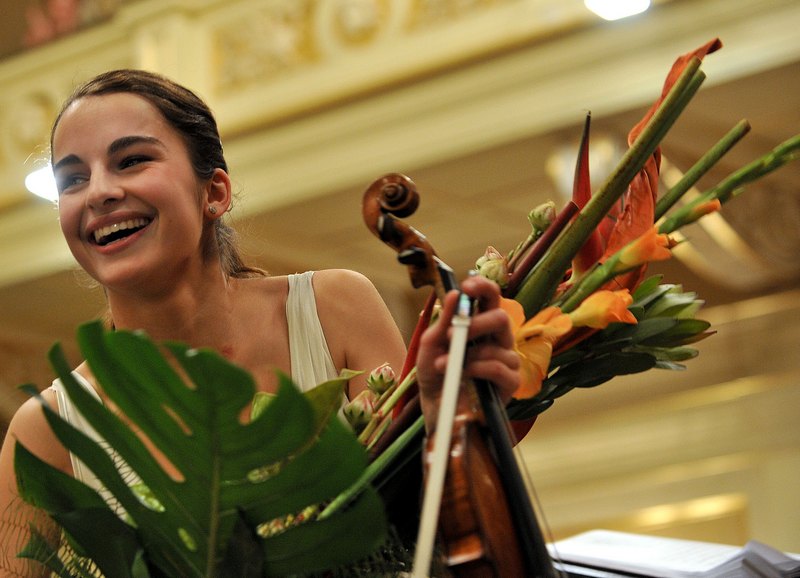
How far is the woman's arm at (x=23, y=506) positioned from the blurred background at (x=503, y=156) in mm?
3585

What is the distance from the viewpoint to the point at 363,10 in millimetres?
6578

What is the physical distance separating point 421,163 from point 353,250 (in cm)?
142

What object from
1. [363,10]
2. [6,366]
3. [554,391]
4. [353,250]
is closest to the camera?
[554,391]

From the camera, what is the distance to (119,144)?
4.58ft

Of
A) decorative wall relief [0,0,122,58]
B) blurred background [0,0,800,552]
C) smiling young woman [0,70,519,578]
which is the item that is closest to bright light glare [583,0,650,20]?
blurred background [0,0,800,552]

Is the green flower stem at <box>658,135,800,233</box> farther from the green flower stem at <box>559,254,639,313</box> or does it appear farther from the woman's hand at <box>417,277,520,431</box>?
the woman's hand at <box>417,277,520,431</box>

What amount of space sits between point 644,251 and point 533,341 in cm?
10

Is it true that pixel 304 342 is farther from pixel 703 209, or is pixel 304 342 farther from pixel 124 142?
pixel 703 209

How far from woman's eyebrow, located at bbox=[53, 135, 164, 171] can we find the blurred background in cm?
357

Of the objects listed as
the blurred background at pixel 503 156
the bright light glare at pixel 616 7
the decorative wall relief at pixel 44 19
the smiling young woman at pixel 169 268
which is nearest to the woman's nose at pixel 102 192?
the smiling young woman at pixel 169 268

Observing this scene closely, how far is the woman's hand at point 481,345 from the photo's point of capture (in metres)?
0.83

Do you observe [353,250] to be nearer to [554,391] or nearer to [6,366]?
[6,366]

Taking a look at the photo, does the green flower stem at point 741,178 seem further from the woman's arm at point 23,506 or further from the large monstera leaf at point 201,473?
the woman's arm at point 23,506

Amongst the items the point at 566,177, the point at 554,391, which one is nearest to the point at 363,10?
the point at 566,177
